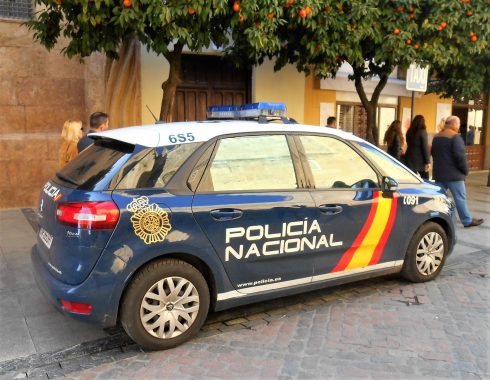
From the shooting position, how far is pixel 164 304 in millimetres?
3467

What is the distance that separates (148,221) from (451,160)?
531cm

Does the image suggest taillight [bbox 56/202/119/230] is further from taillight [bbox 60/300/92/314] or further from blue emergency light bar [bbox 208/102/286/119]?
blue emergency light bar [bbox 208/102/286/119]

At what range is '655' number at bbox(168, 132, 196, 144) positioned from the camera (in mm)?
3615

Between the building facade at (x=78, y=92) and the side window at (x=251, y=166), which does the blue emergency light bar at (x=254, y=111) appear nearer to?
the side window at (x=251, y=166)

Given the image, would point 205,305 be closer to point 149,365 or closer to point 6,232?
point 149,365

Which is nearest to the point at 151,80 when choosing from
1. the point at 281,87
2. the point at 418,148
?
the point at 281,87

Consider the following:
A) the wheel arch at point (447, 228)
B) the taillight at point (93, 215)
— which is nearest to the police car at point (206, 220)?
the taillight at point (93, 215)

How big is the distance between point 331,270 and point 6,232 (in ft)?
16.3

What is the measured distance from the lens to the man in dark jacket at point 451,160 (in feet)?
23.0

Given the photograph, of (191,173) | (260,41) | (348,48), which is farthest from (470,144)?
(191,173)

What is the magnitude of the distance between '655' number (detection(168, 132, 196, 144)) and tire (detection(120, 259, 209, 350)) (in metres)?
0.89

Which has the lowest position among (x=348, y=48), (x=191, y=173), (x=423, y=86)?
(x=191, y=173)

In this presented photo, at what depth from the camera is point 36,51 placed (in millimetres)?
8266

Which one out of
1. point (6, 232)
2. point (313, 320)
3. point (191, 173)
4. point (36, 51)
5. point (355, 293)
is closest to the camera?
point (191, 173)
